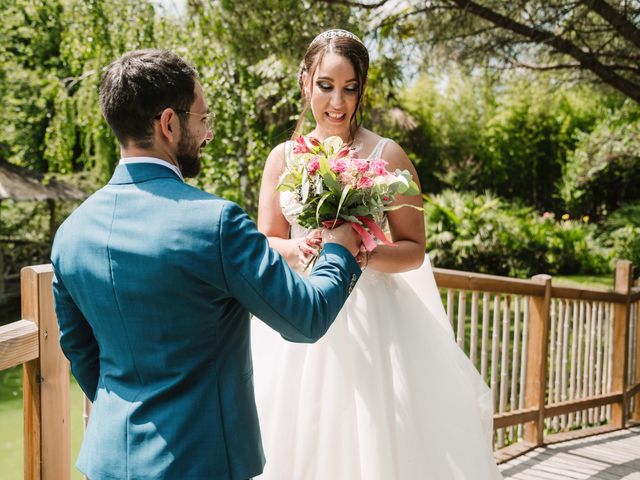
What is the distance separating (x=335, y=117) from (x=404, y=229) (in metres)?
0.47

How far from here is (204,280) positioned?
127 cm

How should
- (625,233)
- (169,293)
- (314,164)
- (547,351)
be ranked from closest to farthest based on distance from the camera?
(169,293), (314,164), (547,351), (625,233)

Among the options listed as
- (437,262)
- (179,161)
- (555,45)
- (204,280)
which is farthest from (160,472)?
(437,262)

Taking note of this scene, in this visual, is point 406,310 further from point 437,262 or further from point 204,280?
point 437,262

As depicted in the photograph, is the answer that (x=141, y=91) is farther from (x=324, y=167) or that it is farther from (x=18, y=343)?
(x=18, y=343)

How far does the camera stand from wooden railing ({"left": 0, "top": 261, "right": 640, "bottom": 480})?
1.96 meters

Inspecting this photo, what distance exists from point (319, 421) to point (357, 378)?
0.57ft

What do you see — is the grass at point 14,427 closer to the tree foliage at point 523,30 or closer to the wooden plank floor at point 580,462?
the wooden plank floor at point 580,462

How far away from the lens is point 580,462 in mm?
4016

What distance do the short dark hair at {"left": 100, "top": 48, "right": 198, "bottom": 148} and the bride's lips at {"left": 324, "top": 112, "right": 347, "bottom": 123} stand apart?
93cm

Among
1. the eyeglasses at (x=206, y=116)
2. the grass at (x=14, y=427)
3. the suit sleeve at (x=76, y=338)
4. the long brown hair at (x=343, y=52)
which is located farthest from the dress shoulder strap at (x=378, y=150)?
the grass at (x=14, y=427)

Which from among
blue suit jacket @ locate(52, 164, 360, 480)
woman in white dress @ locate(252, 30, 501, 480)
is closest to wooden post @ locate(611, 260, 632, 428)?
woman in white dress @ locate(252, 30, 501, 480)

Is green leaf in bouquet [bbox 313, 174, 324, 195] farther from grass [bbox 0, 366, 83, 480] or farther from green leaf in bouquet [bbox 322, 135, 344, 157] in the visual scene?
grass [bbox 0, 366, 83, 480]

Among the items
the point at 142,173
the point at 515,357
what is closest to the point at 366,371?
the point at 142,173
